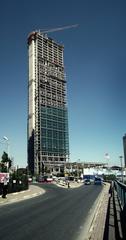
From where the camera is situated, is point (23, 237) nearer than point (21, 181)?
Yes

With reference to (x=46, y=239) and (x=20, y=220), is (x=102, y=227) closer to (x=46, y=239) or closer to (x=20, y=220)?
(x=46, y=239)

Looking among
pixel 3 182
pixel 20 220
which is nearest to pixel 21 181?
pixel 3 182

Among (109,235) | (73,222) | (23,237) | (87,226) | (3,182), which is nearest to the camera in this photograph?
(109,235)

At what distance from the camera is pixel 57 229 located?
1360cm

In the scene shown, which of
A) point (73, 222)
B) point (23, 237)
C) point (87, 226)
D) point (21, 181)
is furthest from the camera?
point (21, 181)

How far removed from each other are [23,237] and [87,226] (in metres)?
3.95

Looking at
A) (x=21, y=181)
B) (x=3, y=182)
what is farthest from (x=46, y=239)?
(x=21, y=181)

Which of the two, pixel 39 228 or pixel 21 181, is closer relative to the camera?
pixel 39 228

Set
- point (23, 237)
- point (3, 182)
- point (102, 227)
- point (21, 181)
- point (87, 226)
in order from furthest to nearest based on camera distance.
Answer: point (21, 181) < point (3, 182) < point (87, 226) < point (102, 227) < point (23, 237)

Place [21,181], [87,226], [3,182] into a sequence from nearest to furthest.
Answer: [87,226] → [3,182] → [21,181]

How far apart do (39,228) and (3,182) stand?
2381 centimetres

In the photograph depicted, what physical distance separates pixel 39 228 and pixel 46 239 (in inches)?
102

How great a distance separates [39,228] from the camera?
45.2 ft

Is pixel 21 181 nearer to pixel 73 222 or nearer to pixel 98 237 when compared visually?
pixel 73 222
